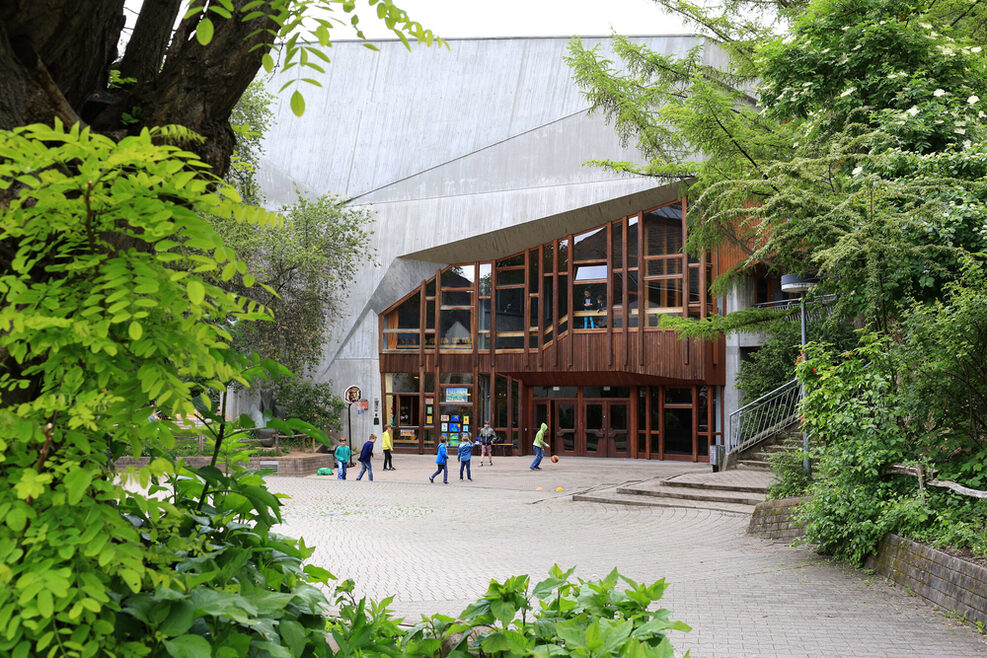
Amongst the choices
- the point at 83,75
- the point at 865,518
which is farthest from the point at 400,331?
the point at 83,75

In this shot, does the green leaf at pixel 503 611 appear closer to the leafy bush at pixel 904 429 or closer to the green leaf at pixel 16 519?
the green leaf at pixel 16 519

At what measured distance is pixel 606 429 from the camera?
95.4ft

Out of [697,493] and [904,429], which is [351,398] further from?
[904,429]

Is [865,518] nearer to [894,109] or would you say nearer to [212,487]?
[894,109]

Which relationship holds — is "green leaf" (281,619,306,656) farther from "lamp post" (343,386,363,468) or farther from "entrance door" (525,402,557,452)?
"lamp post" (343,386,363,468)

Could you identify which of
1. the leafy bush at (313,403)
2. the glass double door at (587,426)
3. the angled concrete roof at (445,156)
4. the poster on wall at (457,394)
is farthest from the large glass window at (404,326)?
the glass double door at (587,426)

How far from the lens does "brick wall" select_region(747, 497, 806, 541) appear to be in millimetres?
11758

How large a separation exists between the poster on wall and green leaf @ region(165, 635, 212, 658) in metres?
29.4

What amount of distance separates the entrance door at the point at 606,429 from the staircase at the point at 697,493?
969cm

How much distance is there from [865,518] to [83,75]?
8961mm

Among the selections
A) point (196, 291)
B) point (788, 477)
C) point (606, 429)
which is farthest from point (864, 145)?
point (606, 429)

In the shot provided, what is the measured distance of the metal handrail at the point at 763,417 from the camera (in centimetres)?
2106

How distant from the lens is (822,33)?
12.3 meters

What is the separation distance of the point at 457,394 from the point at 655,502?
50.1 feet
